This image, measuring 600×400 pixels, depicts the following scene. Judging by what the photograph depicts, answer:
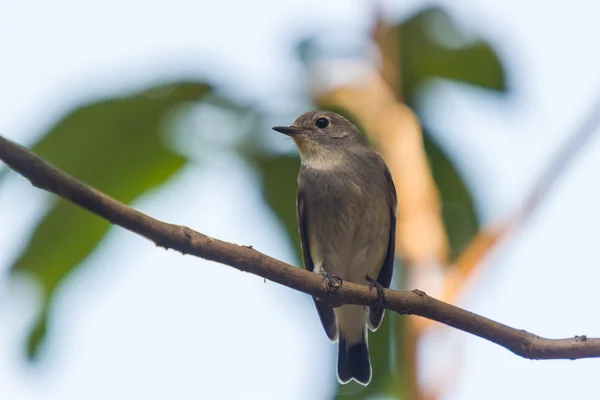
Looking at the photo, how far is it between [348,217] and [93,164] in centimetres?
196

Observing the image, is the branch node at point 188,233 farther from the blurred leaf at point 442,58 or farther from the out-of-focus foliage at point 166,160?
the blurred leaf at point 442,58

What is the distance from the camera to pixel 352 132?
19.4ft

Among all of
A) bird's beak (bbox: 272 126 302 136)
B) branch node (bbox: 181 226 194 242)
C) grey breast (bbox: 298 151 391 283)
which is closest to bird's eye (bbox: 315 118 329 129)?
bird's beak (bbox: 272 126 302 136)

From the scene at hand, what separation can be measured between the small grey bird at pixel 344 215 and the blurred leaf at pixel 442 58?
3.57ft

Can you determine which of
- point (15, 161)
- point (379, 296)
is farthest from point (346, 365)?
point (15, 161)

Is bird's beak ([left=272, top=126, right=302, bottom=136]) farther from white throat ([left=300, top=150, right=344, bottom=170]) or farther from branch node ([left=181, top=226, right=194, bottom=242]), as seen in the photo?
branch node ([left=181, top=226, right=194, bottom=242])

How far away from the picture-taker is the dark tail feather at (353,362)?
5.13 metres

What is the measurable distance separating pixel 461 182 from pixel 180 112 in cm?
132

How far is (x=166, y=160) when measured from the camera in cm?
382

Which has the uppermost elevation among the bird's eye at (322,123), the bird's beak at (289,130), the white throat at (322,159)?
the bird's beak at (289,130)

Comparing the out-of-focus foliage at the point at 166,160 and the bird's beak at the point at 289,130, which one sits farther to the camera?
the bird's beak at the point at 289,130

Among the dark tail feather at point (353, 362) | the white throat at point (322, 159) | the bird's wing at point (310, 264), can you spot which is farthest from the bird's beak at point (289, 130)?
the dark tail feather at point (353, 362)

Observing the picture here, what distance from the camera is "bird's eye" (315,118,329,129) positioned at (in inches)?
228

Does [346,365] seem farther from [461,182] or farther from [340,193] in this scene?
[461,182]
